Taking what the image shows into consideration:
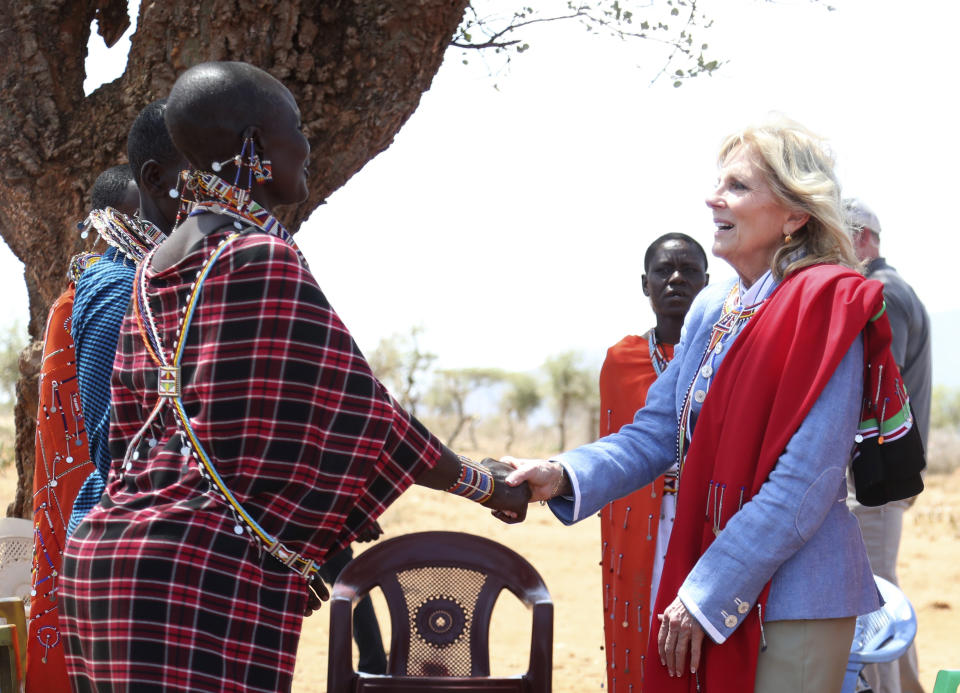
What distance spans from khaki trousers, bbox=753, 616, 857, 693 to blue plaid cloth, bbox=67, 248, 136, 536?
158 cm

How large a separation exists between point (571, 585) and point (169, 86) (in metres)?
6.27

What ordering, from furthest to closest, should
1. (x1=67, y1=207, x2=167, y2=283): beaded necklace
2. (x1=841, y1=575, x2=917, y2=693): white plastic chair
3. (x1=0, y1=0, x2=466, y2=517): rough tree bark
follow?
(x1=0, y1=0, x2=466, y2=517): rough tree bark
(x1=841, y1=575, x2=917, y2=693): white plastic chair
(x1=67, y1=207, x2=167, y2=283): beaded necklace

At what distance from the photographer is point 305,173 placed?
2.32m

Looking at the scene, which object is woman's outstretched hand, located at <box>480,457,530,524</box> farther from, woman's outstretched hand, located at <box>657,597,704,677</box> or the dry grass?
the dry grass

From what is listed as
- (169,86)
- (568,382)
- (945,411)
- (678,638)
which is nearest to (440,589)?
(678,638)

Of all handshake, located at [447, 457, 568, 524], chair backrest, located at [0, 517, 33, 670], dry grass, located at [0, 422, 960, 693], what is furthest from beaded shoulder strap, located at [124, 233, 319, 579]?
dry grass, located at [0, 422, 960, 693]

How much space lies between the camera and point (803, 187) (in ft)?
7.63

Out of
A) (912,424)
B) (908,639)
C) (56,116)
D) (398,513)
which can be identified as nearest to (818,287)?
(912,424)

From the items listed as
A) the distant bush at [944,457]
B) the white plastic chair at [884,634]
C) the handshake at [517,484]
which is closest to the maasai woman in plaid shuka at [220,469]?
the handshake at [517,484]

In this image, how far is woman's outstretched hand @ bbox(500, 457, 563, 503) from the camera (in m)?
2.65

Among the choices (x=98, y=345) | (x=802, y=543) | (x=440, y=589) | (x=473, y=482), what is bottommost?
(x=440, y=589)

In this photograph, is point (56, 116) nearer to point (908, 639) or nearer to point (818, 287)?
point (818, 287)

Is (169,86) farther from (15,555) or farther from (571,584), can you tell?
(571,584)

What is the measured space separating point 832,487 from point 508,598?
22.1ft
